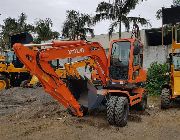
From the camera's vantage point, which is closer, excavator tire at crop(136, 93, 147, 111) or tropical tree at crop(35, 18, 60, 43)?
excavator tire at crop(136, 93, 147, 111)

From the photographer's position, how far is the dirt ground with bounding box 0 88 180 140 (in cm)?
941

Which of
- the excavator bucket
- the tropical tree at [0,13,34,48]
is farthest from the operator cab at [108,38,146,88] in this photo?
the tropical tree at [0,13,34,48]

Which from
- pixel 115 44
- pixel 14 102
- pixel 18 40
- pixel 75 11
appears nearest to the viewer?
pixel 115 44

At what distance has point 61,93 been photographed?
35.1 ft

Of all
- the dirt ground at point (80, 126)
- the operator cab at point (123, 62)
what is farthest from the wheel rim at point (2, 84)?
the operator cab at point (123, 62)

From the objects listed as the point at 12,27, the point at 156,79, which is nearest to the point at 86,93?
the point at 156,79

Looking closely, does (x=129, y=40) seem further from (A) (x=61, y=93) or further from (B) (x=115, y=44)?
(A) (x=61, y=93)

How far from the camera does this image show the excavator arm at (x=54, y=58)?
33.2ft

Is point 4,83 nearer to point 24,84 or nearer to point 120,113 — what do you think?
point 24,84

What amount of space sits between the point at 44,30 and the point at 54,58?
1507 inches

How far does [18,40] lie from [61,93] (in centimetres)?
1640

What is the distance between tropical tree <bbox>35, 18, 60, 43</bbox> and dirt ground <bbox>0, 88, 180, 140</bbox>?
34000mm

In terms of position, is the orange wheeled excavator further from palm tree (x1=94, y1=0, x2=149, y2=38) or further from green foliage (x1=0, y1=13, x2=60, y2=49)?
green foliage (x1=0, y1=13, x2=60, y2=49)

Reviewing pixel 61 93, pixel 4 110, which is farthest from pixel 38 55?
pixel 4 110
